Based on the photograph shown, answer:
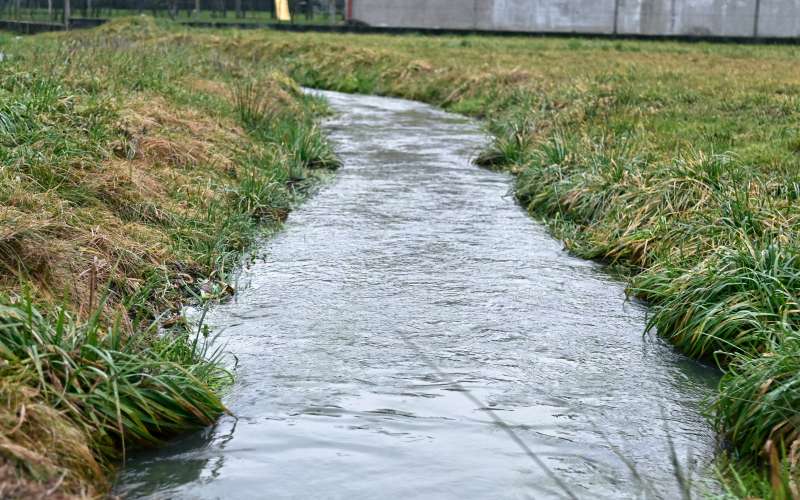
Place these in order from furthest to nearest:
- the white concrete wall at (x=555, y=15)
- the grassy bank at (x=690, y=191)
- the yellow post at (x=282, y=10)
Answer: the yellow post at (x=282, y=10), the white concrete wall at (x=555, y=15), the grassy bank at (x=690, y=191)

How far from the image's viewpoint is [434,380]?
618 centimetres

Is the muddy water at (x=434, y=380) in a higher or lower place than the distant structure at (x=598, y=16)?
lower

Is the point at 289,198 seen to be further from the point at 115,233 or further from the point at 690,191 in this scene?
the point at 690,191

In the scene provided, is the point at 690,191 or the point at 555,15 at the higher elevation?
the point at 555,15

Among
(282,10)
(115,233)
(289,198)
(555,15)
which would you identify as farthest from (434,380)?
(282,10)

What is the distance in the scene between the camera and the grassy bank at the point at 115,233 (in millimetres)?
4781

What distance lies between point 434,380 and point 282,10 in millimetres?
36937

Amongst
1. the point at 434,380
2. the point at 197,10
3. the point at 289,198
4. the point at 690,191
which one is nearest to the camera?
the point at 434,380

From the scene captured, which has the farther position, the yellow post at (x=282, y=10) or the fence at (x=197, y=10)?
the yellow post at (x=282, y=10)

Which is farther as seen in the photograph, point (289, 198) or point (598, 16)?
point (598, 16)

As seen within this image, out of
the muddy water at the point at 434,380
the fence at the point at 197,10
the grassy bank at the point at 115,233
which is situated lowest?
the muddy water at the point at 434,380

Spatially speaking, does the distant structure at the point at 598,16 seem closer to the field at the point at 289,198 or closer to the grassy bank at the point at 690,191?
the grassy bank at the point at 690,191

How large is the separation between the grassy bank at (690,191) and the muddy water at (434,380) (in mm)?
281

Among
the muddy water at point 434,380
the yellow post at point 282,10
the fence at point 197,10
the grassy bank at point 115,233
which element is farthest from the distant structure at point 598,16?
the muddy water at point 434,380
